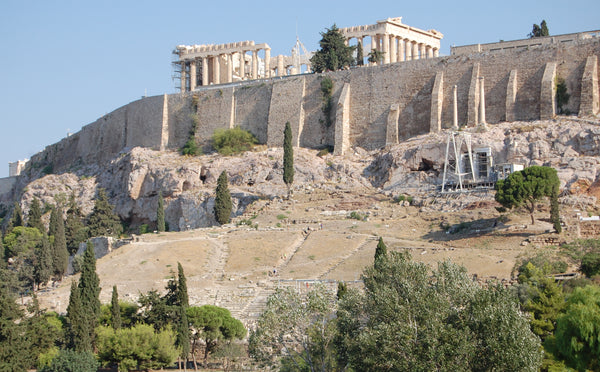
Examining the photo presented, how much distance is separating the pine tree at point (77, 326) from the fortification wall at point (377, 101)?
24.3m

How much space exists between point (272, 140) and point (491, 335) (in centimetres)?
3685

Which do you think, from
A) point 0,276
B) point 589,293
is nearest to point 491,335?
point 589,293

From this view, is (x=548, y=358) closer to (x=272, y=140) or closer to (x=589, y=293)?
(x=589, y=293)

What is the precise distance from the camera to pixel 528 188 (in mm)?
36594

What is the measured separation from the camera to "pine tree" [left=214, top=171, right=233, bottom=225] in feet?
148

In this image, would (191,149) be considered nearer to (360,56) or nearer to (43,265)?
(360,56)

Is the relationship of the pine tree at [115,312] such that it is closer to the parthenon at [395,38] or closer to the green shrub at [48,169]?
the parthenon at [395,38]

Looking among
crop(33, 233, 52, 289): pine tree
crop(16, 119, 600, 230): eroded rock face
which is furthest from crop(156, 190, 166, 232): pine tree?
crop(33, 233, 52, 289): pine tree

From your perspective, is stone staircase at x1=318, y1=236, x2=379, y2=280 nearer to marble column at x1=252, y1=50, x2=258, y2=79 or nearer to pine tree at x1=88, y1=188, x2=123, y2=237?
pine tree at x1=88, y1=188, x2=123, y2=237

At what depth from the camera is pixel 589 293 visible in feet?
76.5

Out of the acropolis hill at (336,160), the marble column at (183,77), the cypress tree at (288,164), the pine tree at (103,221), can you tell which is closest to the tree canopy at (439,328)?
the acropolis hill at (336,160)

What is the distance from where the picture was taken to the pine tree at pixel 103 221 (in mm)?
50812

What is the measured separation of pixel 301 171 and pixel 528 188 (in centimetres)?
1569

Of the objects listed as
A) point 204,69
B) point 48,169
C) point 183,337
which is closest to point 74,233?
point 204,69
